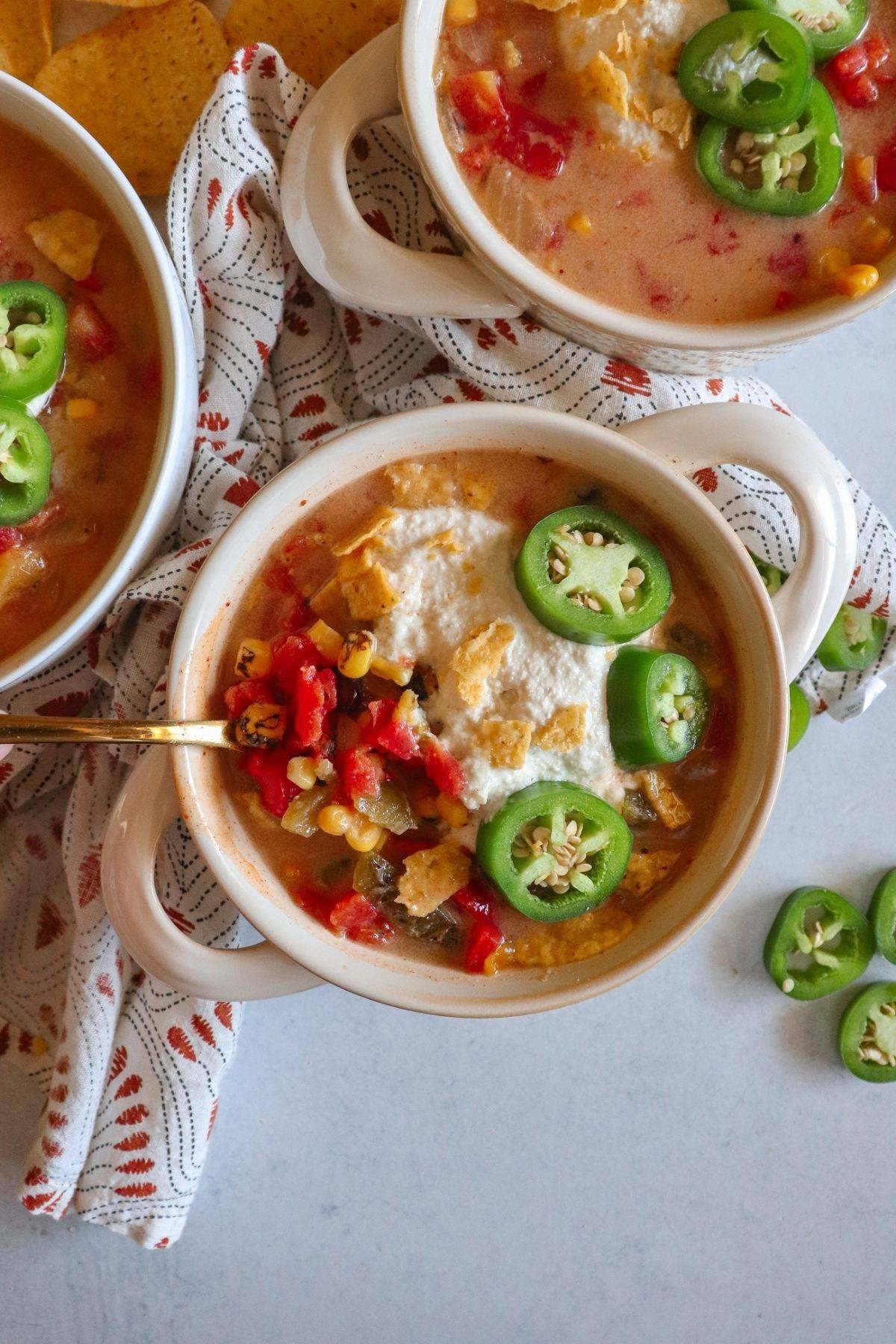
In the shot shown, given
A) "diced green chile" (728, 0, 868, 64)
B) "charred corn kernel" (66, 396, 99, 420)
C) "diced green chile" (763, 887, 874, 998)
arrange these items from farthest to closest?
"diced green chile" (763, 887, 874, 998) → "charred corn kernel" (66, 396, 99, 420) → "diced green chile" (728, 0, 868, 64)

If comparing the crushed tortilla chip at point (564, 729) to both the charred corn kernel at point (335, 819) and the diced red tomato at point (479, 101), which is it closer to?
the charred corn kernel at point (335, 819)

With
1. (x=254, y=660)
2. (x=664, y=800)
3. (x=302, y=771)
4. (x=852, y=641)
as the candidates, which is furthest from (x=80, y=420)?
(x=852, y=641)

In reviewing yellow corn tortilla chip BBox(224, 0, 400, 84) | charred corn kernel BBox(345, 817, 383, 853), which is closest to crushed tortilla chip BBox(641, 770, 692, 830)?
charred corn kernel BBox(345, 817, 383, 853)

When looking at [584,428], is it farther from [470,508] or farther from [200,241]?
[200,241]

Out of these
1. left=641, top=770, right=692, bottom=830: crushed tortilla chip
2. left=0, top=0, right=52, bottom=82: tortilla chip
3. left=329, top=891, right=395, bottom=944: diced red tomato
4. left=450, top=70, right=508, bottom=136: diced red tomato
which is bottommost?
left=329, top=891, right=395, bottom=944: diced red tomato

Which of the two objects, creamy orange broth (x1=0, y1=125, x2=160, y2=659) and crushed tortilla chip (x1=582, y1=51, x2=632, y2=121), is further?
creamy orange broth (x1=0, y1=125, x2=160, y2=659)

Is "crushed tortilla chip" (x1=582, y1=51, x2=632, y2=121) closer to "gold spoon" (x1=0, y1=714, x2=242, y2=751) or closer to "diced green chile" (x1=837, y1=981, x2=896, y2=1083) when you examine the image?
"gold spoon" (x1=0, y1=714, x2=242, y2=751)
